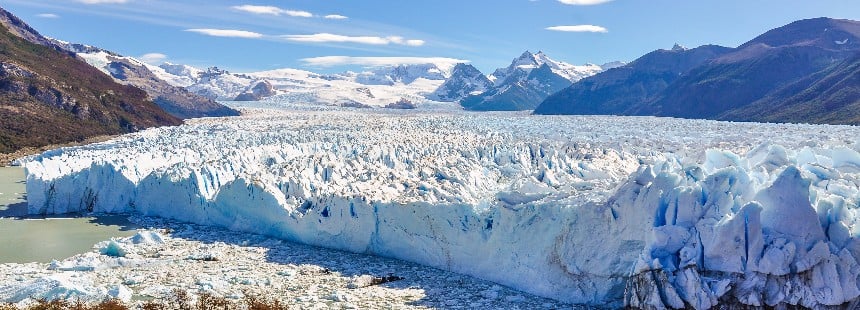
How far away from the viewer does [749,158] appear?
11719mm

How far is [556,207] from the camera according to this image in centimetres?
1112

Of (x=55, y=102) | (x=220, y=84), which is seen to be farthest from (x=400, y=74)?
(x=55, y=102)

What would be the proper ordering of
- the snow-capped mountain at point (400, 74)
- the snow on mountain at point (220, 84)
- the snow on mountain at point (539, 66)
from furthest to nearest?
the snow on mountain at point (539, 66) < the snow-capped mountain at point (400, 74) < the snow on mountain at point (220, 84)

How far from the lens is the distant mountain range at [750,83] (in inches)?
1999

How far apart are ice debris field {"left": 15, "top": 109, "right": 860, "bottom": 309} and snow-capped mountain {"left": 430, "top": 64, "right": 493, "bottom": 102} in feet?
338

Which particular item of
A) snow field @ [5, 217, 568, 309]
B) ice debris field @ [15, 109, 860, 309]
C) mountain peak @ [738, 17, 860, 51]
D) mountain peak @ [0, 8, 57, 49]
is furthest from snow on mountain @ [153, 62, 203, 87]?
snow field @ [5, 217, 568, 309]

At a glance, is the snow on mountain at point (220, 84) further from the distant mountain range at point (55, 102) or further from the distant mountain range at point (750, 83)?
the distant mountain range at point (55, 102)

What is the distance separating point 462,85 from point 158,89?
6835 cm

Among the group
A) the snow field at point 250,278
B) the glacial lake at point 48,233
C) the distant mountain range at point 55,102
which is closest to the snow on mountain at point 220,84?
the distant mountain range at point 55,102

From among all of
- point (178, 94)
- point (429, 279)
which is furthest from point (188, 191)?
point (178, 94)

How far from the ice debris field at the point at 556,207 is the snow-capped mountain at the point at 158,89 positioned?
41.0 m

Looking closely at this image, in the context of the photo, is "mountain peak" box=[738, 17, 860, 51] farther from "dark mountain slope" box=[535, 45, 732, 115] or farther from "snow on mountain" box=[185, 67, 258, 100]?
"snow on mountain" box=[185, 67, 258, 100]

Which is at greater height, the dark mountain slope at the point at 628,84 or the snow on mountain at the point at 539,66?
the snow on mountain at the point at 539,66

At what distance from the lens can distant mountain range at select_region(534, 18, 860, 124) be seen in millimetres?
50781
